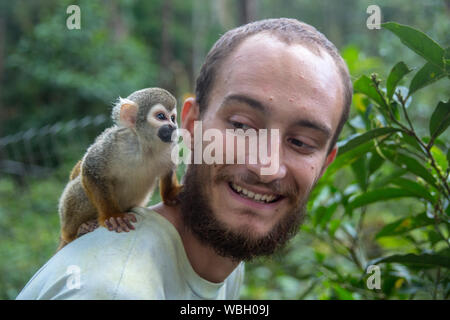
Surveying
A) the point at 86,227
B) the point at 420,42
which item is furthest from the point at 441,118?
the point at 86,227

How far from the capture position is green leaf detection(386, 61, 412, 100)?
111 cm

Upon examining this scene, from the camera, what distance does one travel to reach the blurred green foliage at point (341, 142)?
128 cm

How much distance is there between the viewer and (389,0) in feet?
22.2

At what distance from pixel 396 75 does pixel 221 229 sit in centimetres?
63

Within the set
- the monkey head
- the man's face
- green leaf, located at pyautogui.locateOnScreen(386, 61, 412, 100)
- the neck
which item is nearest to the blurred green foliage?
green leaf, located at pyautogui.locateOnScreen(386, 61, 412, 100)

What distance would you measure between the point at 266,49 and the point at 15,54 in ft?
23.2

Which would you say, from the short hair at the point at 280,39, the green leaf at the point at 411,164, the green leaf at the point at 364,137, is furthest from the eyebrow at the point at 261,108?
the green leaf at the point at 411,164

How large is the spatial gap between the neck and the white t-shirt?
37mm

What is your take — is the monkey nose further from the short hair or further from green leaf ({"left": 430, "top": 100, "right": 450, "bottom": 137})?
green leaf ({"left": 430, "top": 100, "right": 450, "bottom": 137})

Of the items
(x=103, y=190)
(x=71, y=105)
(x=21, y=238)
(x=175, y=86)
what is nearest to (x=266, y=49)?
(x=103, y=190)

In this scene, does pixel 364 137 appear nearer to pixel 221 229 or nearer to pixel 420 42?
pixel 420 42

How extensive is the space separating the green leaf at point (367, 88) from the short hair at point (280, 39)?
122mm

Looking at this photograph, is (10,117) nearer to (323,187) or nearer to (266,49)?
(323,187)

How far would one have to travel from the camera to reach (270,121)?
0.90m
